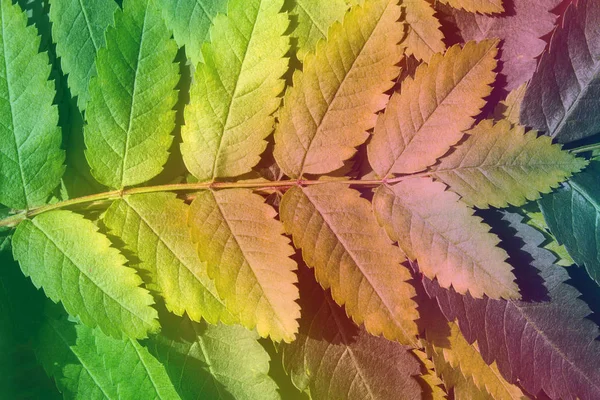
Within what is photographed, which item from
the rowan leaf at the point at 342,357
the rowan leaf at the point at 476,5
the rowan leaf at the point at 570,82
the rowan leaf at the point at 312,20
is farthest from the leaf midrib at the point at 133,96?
Answer: the rowan leaf at the point at 570,82

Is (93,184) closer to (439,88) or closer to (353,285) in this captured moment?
(353,285)

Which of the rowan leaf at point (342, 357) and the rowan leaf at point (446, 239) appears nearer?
the rowan leaf at point (446, 239)

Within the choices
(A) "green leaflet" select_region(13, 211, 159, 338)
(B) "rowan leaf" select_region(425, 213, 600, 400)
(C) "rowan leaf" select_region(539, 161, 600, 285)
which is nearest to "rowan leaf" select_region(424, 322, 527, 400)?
(B) "rowan leaf" select_region(425, 213, 600, 400)

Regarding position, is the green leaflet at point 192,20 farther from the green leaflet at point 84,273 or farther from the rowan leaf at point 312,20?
the green leaflet at point 84,273

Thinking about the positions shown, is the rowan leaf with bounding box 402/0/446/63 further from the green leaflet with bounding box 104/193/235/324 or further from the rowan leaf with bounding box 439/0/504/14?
the green leaflet with bounding box 104/193/235/324

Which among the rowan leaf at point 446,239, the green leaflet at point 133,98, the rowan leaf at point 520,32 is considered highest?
the rowan leaf at point 520,32

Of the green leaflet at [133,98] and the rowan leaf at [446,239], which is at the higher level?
the green leaflet at [133,98]
